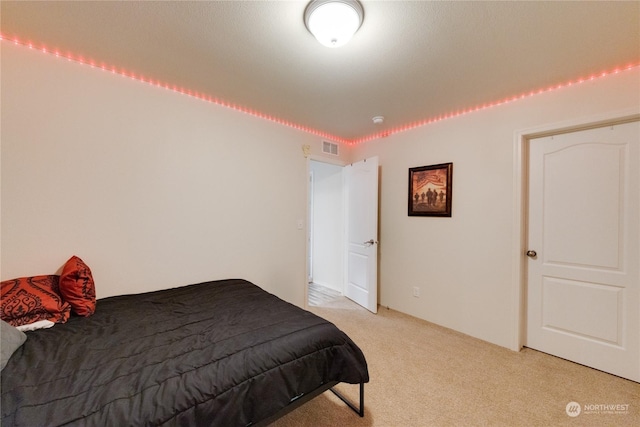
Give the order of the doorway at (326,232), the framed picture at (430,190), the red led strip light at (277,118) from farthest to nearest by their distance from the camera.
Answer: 1. the doorway at (326,232)
2. the framed picture at (430,190)
3. the red led strip light at (277,118)

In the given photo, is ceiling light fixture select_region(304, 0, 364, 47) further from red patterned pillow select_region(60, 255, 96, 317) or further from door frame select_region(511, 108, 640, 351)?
red patterned pillow select_region(60, 255, 96, 317)

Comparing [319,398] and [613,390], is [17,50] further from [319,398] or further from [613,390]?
[613,390]

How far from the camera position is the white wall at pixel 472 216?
2.21 m

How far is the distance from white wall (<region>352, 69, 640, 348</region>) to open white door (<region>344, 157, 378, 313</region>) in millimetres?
258

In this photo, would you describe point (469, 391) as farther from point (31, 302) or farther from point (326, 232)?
point (326, 232)

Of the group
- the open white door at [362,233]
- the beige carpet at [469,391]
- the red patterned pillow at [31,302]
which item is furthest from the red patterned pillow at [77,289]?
the open white door at [362,233]

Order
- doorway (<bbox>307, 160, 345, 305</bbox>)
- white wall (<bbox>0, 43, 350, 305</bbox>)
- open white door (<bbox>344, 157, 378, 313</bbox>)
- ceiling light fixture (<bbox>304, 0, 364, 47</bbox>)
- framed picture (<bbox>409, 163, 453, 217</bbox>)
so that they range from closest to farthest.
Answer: ceiling light fixture (<bbox>304, 0, 364, 47</bbox>), white wall (<bbox>0, 43, 350, 305</bbox>), framed picture (<bbox>409, 163, 453, 217</bbox>), open white door (<bbox>344, 157, 378, 313</bbox>), doorway (<bbox>307, 160, 345, 305</bbox>)

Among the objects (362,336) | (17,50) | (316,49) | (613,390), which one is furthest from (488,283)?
(17,50)

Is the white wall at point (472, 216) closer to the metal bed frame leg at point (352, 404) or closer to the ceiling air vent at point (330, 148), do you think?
the ceiling air vent at point (330, 148)

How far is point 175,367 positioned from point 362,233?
2753 mm

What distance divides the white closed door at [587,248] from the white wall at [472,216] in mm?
202

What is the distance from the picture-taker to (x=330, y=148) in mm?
3725

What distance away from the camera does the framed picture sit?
289 cm

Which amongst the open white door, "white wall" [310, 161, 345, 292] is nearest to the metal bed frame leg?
the open white door
